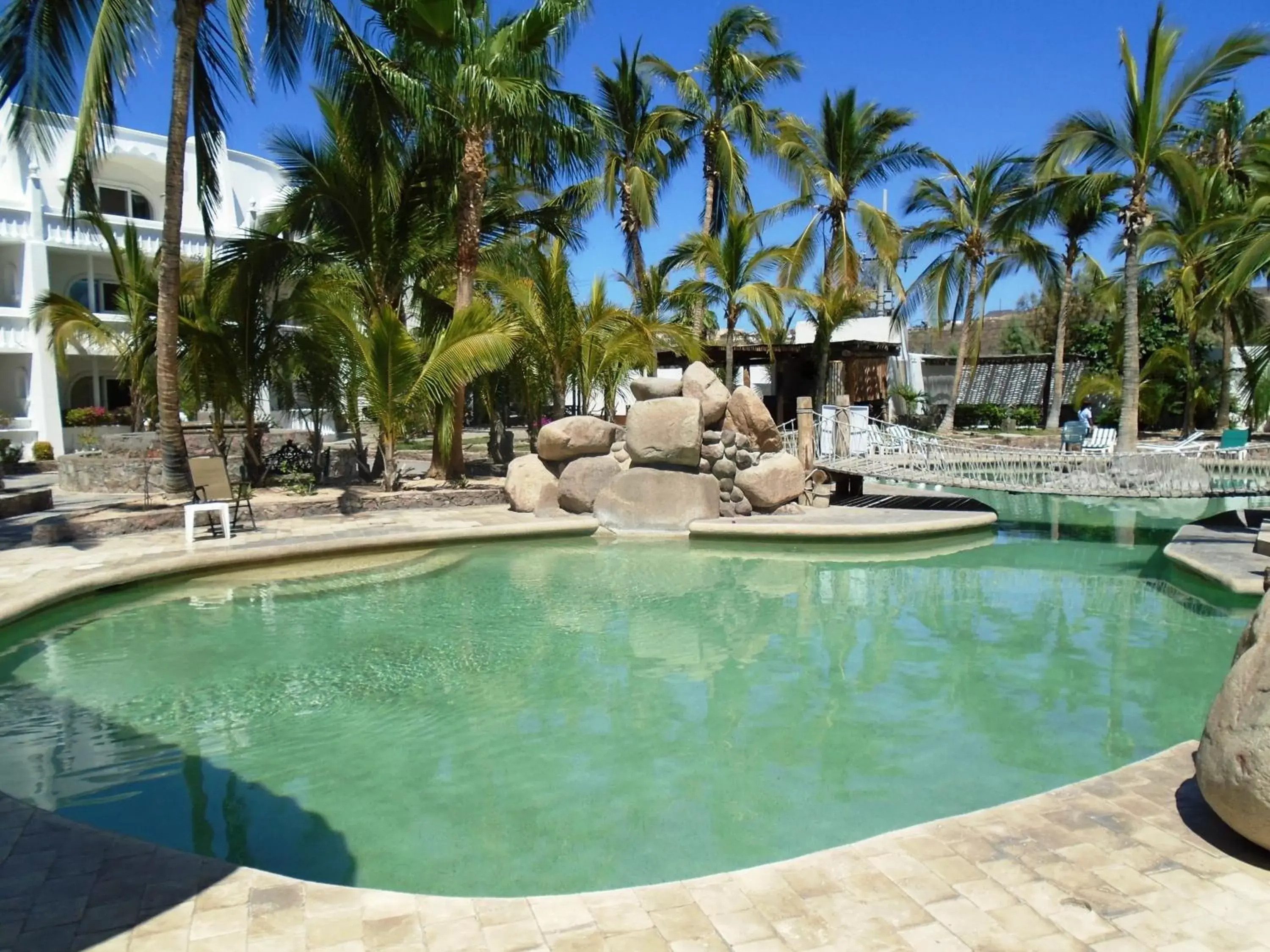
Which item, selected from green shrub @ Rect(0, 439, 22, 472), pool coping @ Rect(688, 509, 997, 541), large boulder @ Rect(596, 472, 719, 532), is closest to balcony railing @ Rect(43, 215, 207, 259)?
green shrub @ Rect(0, 439, 22, 472)

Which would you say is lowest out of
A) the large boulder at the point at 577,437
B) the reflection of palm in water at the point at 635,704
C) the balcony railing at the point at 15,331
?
the reflection of palm in water at the point at 635,704

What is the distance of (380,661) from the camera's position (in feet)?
23.1

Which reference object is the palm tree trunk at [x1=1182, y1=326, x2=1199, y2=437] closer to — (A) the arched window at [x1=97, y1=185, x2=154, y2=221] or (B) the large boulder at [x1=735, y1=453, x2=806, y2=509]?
(B) the large boulder at [x1=735, y1=453, x2=806, y2=509]

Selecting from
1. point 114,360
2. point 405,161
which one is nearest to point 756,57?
point 405,161

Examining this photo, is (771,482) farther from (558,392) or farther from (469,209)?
(469,209)

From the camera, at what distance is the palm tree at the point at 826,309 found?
792 inches

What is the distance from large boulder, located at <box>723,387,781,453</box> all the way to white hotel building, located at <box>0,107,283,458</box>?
45.7 feet

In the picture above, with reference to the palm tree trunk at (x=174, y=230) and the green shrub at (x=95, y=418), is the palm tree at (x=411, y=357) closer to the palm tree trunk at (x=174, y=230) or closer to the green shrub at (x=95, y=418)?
the palm tree trunk at (x=174, y=230)

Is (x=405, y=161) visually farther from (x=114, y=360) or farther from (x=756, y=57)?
(x=114, y=360)

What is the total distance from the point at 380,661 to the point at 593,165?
418 inches

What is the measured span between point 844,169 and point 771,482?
12484 mm

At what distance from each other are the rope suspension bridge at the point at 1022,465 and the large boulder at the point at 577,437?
281 cm

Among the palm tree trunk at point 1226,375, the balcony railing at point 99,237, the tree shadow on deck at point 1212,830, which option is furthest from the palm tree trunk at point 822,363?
the tree shadow on deck at point 1212,830

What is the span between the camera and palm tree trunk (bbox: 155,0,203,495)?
38.8 ft
